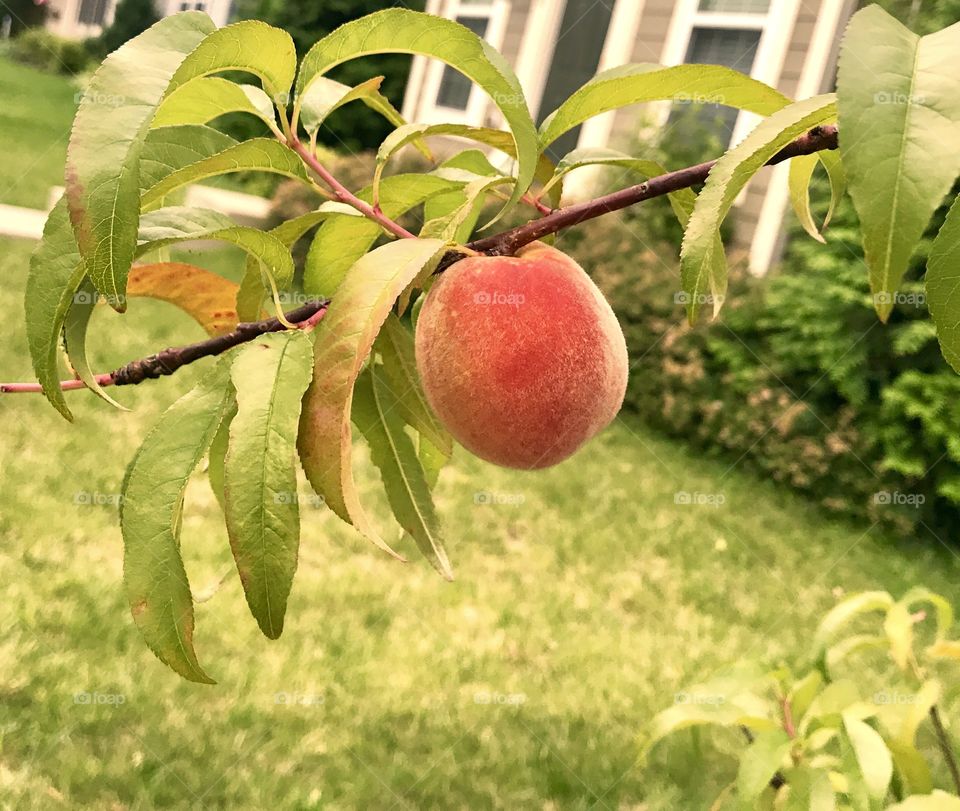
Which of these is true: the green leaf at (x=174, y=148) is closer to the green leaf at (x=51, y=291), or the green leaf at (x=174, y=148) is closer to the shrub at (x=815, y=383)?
the green leaf at (x=51, y=291)

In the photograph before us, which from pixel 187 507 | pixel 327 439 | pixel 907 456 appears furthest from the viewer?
pixel 907 456

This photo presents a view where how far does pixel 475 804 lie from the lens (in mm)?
1404

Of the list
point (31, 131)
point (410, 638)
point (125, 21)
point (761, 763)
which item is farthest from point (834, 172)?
point (125, 21)

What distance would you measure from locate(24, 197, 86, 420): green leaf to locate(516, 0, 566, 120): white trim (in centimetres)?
471

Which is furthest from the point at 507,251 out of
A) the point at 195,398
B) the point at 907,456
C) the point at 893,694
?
the point at 907,456

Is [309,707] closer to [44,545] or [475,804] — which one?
[475,804]

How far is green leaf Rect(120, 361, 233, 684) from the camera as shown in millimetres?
389

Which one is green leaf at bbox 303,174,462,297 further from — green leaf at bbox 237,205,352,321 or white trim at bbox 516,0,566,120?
white trim at bbox 516,0,566,120

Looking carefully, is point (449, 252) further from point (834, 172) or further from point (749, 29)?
point (749, 29)

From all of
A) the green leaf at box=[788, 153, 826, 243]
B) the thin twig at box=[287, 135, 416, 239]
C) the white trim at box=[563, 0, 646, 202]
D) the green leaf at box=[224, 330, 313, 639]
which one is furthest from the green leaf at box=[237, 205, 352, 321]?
the white trim at box=[563, 0, 646, 202]

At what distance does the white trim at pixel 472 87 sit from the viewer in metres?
5.09

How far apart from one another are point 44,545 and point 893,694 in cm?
180

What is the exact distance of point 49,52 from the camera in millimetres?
7887

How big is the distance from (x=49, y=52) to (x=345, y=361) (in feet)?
29.5
